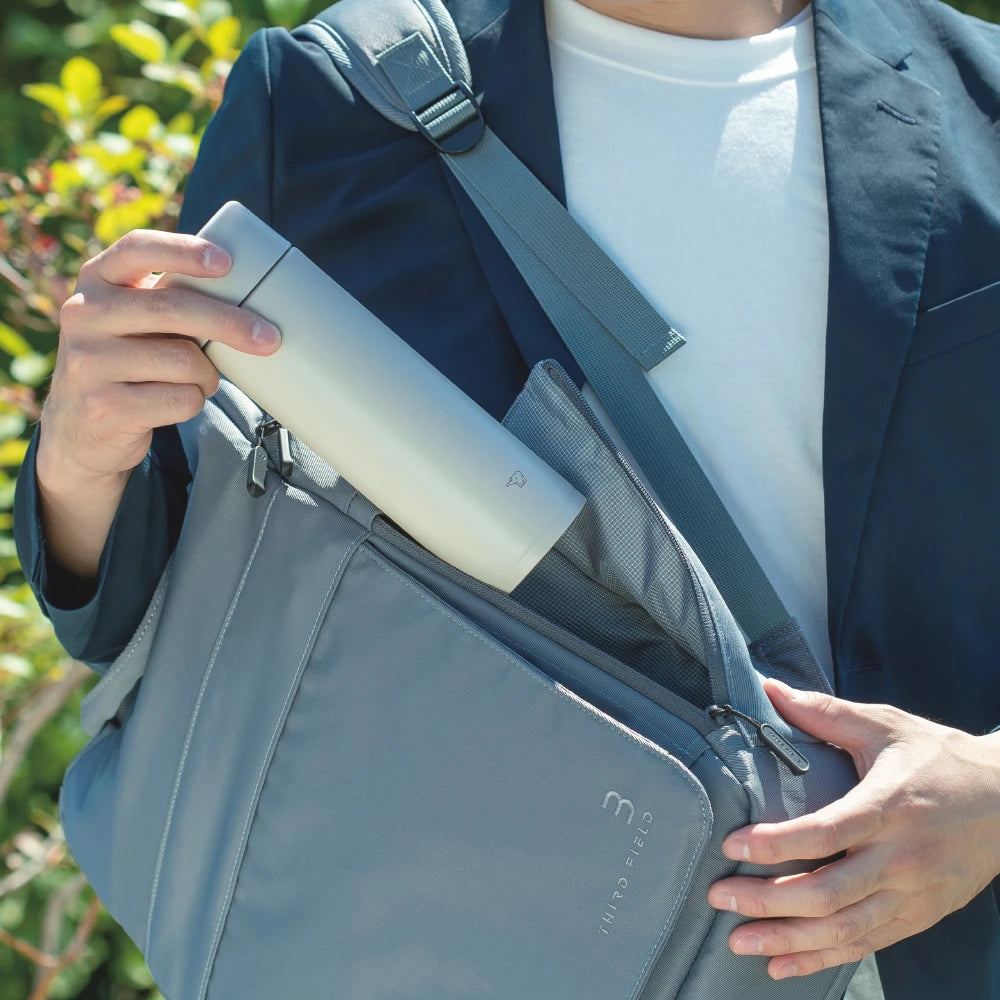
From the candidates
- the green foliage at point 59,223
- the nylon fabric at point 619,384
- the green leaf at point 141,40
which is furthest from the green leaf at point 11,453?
the nylon fabric at point 619,384

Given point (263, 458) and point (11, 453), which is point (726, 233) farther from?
point (11, 453)

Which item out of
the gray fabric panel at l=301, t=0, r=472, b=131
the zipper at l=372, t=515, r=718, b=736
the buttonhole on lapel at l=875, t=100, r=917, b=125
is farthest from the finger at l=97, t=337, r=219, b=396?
the buttonhole on lapel at l=875, t=100, r=917, b=125

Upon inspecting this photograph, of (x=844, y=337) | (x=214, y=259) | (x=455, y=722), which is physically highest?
(x=214, y=259)

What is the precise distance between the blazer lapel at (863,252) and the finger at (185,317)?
52cm

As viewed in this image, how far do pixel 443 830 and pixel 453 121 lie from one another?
2.01 ft

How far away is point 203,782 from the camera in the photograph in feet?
3.38

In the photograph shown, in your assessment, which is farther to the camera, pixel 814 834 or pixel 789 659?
pixel 789 659

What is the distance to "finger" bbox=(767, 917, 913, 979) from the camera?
2.97ft

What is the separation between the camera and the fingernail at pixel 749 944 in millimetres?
885

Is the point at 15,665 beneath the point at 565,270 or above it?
beneath

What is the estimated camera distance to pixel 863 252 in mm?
1105

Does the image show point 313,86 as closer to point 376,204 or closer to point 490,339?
point 376,204

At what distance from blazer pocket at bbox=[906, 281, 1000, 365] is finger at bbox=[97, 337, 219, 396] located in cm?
64

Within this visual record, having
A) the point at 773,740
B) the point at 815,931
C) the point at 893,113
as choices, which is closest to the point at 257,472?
the point at 773,740
